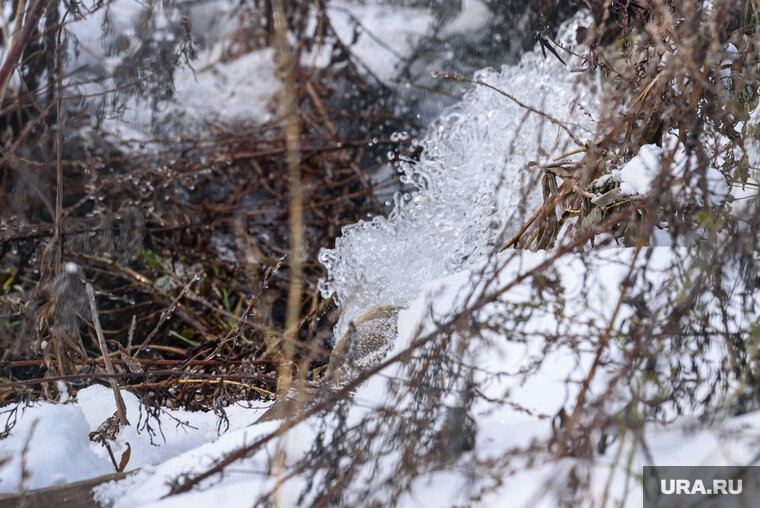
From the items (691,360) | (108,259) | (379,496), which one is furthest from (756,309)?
(108,259)

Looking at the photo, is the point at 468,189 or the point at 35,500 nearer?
the point at 35,500

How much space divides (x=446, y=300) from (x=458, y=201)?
0.69 m

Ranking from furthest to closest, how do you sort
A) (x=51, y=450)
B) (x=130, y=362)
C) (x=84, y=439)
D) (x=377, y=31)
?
1. (x=377, y=31)
2. (x=130, y=362)
3. (x=84, y=439)
4. (x=51, y=450)

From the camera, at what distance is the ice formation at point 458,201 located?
1807 millimetres

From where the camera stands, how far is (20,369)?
6.89ft

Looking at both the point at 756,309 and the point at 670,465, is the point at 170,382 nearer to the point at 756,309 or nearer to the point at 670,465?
the point at 670,465

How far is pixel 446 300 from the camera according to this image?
133 cm

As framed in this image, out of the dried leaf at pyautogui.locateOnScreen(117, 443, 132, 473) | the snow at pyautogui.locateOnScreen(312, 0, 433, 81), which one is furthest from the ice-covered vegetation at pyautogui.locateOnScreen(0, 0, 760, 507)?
the snow at pyautogui.locateOnScreen(312, 0, 433, 81)

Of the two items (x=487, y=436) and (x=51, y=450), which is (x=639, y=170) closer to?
(x=487, y=436)

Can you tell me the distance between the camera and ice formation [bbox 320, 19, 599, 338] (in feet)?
5.93

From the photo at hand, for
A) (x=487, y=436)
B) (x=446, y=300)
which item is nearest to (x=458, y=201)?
(x=446, y=300)

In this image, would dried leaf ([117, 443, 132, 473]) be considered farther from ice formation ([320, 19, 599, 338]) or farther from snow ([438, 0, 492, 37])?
snow ([438, 0, 492, 37])

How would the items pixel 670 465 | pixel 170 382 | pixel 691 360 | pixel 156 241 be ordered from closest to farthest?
pixel 670 465
pixel 691 360
pixel 170 382
pixel 156 241

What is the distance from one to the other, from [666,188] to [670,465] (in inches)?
15.9
